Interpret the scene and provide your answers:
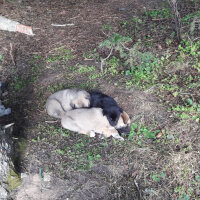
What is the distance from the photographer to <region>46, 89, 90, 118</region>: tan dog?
556cm

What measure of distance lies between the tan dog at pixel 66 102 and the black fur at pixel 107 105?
155 mm

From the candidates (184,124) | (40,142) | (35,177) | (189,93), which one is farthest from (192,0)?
(35,177)

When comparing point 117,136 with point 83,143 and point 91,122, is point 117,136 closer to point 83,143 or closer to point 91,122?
point 91,122

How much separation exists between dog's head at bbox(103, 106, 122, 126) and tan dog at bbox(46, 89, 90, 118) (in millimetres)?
589

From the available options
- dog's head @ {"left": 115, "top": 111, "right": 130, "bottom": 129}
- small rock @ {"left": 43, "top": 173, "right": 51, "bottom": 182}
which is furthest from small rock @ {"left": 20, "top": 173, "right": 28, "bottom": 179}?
dog's head @ {"left": 115, "top": 111, "right": 130, "bottom": 129}

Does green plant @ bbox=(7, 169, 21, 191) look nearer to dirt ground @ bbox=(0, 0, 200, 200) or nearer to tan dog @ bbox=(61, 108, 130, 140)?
dirt ground @ bbox=(0, 0, 200, 200)

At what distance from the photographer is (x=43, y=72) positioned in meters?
7.10

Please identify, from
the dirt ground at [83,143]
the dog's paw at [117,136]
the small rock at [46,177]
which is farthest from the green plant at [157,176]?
the small rock at [46,177]

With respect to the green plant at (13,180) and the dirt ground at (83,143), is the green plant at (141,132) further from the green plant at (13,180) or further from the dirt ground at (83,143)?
the green plant at (13,180)

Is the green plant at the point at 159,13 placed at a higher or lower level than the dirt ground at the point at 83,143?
higher

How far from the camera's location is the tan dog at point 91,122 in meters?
5.09

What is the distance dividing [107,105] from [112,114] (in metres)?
0.31

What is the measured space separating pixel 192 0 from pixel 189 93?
493cm

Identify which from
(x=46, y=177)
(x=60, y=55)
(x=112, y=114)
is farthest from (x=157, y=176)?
(x=60, y=55)
